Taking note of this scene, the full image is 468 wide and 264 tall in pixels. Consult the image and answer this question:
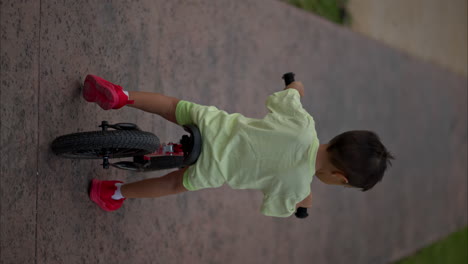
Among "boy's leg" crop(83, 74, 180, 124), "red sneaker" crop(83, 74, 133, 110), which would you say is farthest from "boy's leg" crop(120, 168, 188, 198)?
"red sneaker" crop(83, 74, 133, 110)

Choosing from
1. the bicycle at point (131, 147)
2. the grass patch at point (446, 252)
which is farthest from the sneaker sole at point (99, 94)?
the grass patch at point (446, 252)

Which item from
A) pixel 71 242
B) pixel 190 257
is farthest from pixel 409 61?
pixel 71 242

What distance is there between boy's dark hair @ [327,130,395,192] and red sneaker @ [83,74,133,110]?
1021 mm

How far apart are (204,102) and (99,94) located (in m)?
1.14

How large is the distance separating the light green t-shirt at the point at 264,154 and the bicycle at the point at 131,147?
6 cm

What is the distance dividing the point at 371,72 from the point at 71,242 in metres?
3.84

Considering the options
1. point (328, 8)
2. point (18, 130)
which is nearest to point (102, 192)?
point (18, 130)

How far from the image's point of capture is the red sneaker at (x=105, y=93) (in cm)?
218

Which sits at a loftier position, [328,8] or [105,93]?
[328,8]

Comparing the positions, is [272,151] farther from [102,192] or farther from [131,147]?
[102,192]

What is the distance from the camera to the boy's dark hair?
80.4 inches

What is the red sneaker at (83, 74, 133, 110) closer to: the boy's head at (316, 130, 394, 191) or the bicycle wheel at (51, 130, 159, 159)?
the bicycle wheel at (51, 130, 159, 159)

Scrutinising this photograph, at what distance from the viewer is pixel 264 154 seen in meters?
2.10

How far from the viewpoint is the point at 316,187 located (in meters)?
4.30
